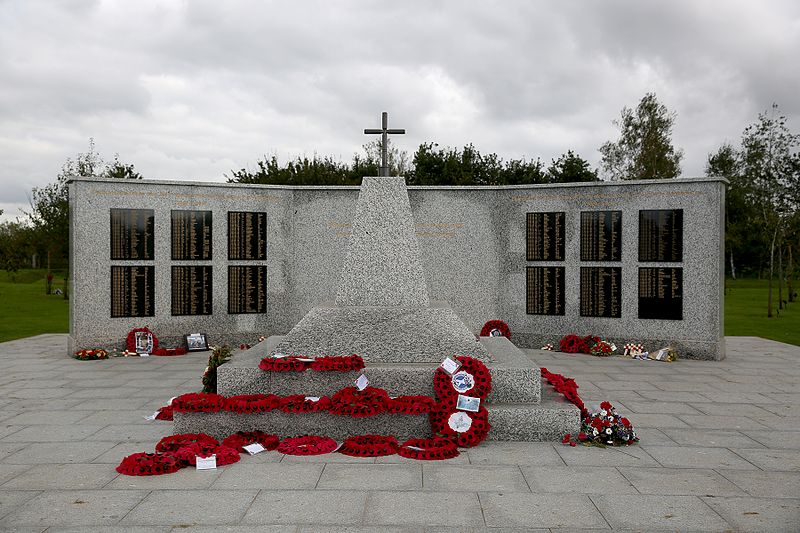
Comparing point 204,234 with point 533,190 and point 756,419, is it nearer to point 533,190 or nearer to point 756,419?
point 533,190

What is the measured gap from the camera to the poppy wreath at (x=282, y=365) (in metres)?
6.70

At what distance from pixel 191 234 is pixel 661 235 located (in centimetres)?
1007

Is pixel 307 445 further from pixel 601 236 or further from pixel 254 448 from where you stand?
pixel 601 236

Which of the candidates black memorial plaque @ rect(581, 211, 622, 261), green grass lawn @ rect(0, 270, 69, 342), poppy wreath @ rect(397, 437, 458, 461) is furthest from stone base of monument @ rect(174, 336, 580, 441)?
green grass lawn @ rect(0, 270, 69, 342)

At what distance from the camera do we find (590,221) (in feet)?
42.8

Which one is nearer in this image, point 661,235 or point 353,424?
point 353,424

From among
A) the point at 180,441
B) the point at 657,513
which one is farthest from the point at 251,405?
the point at 657,513

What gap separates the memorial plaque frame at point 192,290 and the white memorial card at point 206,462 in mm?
8092

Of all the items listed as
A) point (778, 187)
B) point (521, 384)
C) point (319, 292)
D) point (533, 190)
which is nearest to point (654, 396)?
point (521, 384)

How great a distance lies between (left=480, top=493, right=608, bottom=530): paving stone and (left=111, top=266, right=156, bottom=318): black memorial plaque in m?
10.0

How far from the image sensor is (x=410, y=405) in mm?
6309

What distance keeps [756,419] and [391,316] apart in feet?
15.2

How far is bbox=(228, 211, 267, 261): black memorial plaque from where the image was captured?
1338 centimetres

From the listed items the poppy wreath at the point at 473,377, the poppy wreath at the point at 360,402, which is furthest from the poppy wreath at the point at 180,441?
the poppy wreath at the point at 473,377
